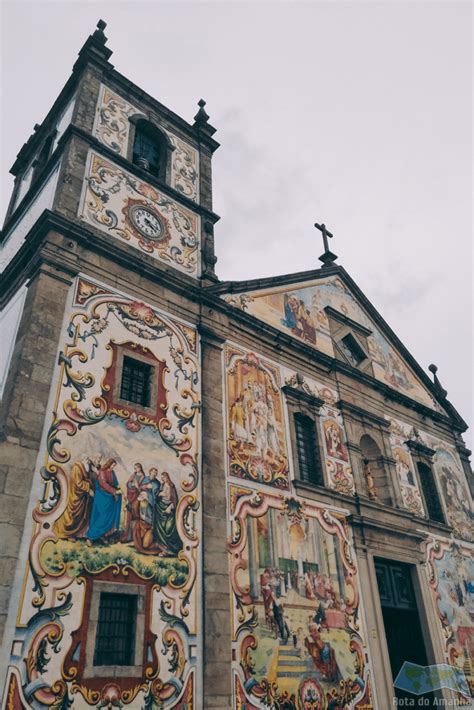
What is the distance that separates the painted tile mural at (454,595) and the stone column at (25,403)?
1035 centimetres

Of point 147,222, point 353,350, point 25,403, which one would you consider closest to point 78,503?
point 25,403

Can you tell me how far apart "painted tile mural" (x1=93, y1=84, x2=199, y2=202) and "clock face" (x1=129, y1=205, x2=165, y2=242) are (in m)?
1.56

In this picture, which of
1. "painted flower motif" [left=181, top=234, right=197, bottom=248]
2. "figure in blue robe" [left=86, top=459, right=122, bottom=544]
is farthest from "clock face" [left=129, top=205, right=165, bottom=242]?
"figure in blue robe" [left=86, top=459, right=122, bottom=544]

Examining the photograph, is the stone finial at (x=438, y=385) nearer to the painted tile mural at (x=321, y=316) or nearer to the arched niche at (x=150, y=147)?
the painted tile mural at (x=321, y=316)

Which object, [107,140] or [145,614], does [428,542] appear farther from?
[107,140]

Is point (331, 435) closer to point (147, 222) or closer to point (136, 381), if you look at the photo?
point (136, 381)

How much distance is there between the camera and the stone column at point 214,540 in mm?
7980

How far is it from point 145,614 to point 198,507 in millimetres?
1991

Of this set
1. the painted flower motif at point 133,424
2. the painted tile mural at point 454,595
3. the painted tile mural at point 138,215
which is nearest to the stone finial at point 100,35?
the painted tile mural at point 138,215

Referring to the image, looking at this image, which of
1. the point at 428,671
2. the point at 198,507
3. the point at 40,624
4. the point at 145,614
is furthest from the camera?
the point at 428,671

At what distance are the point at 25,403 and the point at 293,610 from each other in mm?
6001

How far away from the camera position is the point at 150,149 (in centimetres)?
1380

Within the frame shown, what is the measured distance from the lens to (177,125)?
1481 cm

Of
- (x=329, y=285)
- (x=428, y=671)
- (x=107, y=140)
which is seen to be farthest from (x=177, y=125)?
(x=428, y=671)
